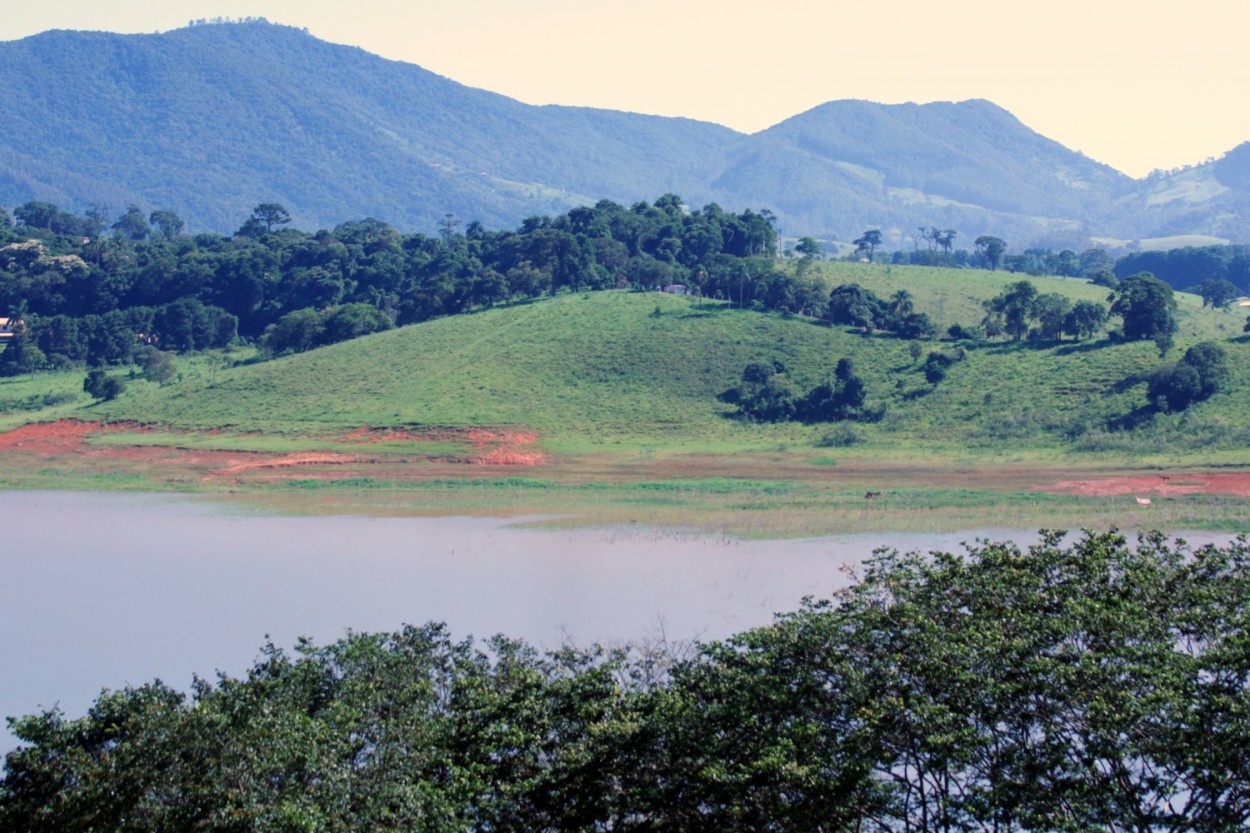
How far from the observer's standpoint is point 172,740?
52.9 feet

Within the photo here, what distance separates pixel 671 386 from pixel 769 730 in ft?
204

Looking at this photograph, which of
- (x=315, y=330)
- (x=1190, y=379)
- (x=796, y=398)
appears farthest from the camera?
(x=315, y=330)

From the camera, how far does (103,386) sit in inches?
3359

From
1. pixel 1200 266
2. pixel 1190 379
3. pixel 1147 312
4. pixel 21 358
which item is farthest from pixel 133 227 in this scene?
pixel 1190 379

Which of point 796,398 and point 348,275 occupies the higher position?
point 348,275

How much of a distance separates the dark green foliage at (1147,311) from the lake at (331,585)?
39456 mm

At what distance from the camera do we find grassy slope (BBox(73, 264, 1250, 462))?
6662 centimetres

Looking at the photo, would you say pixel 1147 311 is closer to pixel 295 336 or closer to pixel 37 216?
pixel 295 336

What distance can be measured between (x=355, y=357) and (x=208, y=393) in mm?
9451

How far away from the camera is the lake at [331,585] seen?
30594 millimetres

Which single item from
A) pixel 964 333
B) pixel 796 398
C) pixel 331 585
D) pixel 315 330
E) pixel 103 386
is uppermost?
pixel 315 330

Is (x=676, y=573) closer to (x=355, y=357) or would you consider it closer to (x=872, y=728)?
(x=872, y=728)

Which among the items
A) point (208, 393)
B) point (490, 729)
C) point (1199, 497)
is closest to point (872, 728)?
point (490, 729)

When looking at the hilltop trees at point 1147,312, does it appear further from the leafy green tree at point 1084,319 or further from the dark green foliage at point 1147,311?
the leafy green tree at point 1084,319
